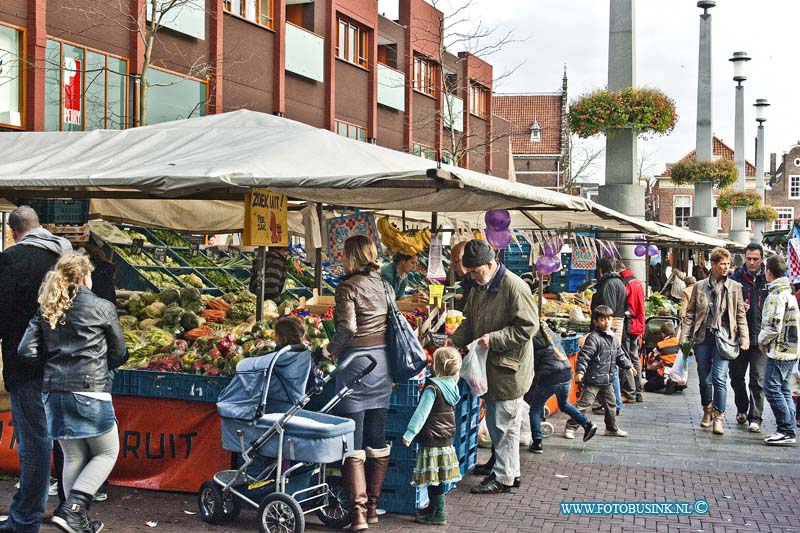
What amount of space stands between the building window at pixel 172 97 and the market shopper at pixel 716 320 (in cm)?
1424

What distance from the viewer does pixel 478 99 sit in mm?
43719

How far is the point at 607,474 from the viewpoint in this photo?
26.3ft

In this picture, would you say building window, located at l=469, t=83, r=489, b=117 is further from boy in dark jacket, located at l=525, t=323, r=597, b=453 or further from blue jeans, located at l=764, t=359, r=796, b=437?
boy in dark jacket, located at l=525, t=323, r=597, b=453

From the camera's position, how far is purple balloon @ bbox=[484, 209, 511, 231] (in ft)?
31.5

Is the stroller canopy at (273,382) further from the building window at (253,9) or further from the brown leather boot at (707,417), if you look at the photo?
the building window at (253,9)

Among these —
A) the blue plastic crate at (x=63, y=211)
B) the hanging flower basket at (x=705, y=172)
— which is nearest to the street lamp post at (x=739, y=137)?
the hanging flower basket at (x=705, y=172)

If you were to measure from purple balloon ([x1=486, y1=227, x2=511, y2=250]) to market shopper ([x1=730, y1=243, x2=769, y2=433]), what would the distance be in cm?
261

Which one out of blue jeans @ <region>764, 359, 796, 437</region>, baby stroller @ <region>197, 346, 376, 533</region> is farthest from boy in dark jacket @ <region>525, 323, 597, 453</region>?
baby stroller @ <region>197, 346, 376, 533</region>

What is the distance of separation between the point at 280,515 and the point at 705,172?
21266mm

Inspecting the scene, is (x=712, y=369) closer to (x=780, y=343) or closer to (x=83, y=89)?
(x=780, y=343)

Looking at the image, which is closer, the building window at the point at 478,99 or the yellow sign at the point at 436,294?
the yellow sign at the point at 436,294

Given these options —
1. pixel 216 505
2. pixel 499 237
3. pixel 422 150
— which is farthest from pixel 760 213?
pixel 216 505

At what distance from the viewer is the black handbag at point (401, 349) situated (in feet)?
20.7

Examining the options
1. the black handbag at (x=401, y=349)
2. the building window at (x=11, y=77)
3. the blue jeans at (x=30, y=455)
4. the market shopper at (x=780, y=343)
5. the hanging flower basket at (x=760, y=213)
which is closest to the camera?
the blue jeans at (x=30, y=455)
